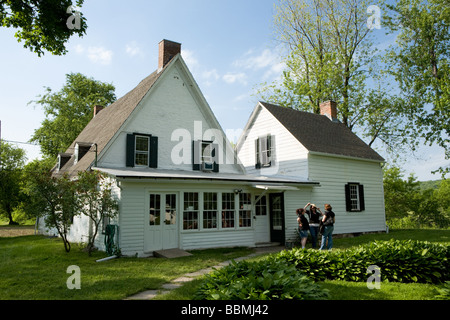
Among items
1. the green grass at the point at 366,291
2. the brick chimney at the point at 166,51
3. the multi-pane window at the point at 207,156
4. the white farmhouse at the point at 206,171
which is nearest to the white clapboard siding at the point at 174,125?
the white farmhouse at the point at 206,171

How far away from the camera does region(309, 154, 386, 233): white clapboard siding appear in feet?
57.1

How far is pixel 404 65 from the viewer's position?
25.0 metres

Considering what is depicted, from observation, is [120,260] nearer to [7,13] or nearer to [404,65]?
[7,13]

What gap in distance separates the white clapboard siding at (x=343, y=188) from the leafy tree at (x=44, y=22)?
1226 cm

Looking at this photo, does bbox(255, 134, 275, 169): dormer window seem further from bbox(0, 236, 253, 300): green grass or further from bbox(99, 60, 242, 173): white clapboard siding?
bbox(0, 236, 253, 300): green grass

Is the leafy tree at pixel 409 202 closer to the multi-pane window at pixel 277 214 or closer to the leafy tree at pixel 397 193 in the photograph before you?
the leafy tree at pixel 397 193

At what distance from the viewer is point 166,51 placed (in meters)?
17.1

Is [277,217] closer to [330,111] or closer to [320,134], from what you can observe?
[320,134]

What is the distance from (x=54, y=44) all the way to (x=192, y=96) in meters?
6.83

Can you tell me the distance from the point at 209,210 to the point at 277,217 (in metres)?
3.93

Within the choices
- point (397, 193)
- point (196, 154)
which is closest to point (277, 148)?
point (196, 154)

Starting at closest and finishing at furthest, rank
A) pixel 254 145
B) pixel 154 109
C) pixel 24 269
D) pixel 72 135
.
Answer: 1. pixel 24 269
2. pixel 154 109
3. pixel 254 145
4. pixel 72 135

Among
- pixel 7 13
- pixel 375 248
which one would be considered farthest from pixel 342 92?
pixel 7 13
